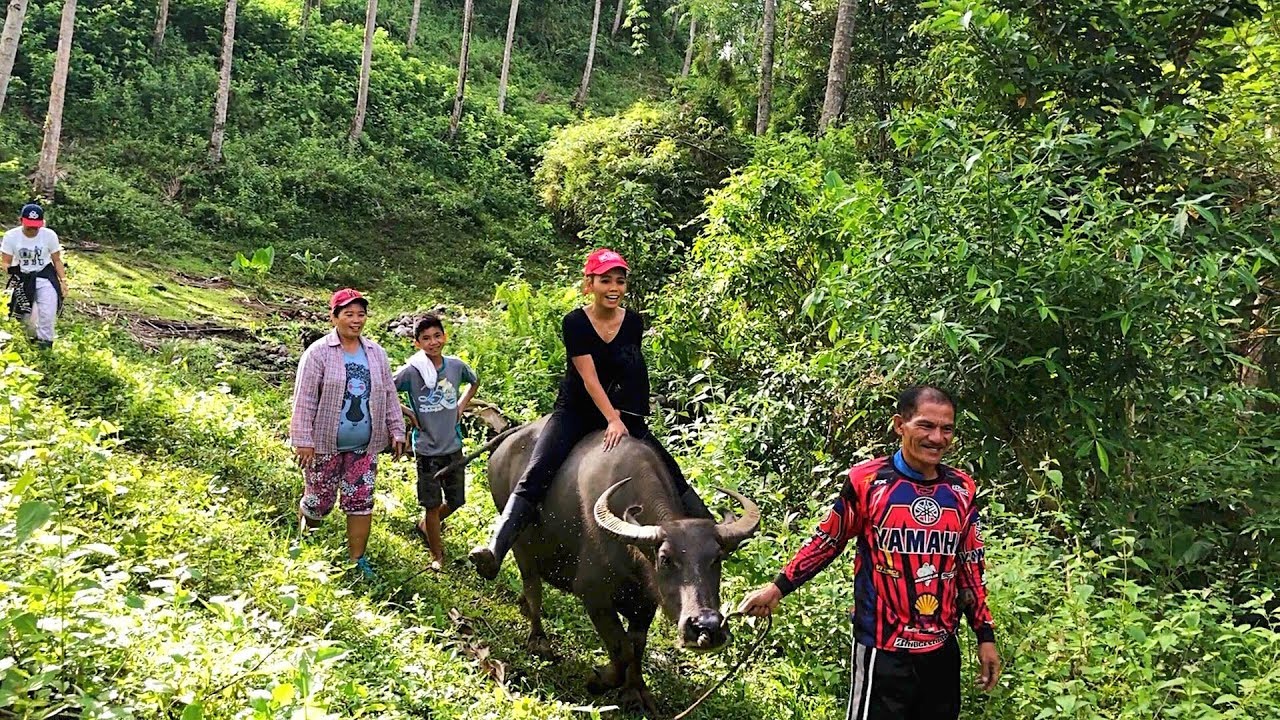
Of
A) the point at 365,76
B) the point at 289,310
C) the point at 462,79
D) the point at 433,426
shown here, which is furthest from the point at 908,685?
the point at 462,79

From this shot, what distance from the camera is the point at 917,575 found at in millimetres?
3029

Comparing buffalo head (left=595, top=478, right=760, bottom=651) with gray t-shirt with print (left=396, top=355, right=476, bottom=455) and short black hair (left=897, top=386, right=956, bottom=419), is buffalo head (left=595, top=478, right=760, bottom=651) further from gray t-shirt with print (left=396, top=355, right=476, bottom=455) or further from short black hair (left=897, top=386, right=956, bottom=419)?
gray t-shirt with print (left=396, top=355, right=476, bottom=455)

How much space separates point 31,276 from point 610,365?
18.8 ft

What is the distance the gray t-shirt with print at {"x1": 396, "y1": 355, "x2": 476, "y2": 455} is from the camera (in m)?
6.11

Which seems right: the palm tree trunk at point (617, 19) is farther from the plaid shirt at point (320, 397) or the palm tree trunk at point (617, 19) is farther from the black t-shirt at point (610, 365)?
the black t-shirt at point (610, 365)

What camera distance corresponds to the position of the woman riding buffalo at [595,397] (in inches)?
187

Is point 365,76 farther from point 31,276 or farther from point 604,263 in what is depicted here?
point 604,263

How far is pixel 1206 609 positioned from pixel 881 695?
1.82 metres

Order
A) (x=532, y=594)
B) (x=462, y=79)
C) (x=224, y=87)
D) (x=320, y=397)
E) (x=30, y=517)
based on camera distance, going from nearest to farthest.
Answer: (x=30, y=517)
(x=320, y=397)
(x=532, y=594)
(x=224, y=87)
(x=462, y=79)

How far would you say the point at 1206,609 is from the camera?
3.86m

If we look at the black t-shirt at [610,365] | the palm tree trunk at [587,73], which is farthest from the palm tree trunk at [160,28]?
the black t-shirt at [610,365]

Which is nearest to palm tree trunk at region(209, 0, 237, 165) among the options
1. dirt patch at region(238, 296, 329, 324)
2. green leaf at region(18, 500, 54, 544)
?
dirt patch at region(238, 296, 329, 324)

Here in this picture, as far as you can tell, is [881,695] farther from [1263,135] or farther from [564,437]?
[1263,135]

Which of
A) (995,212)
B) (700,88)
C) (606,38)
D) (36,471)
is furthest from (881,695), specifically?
(606,38)
